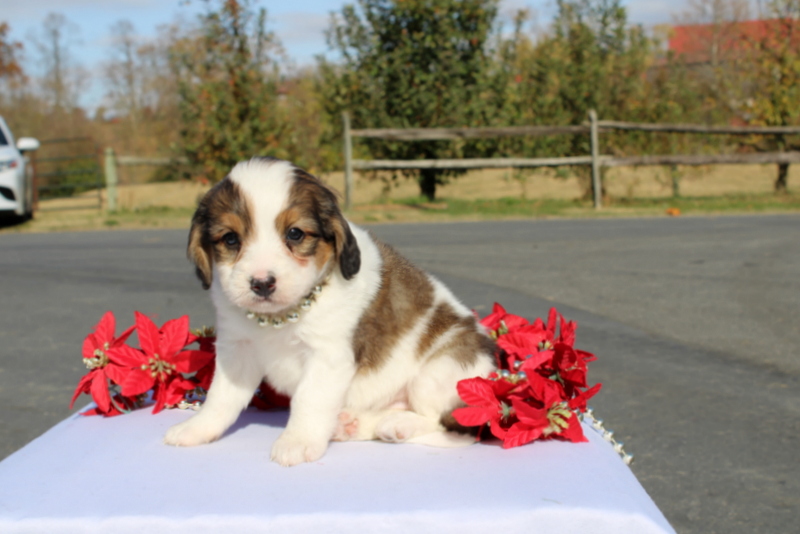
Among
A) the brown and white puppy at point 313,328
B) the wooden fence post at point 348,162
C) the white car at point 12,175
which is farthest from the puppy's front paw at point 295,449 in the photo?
the wooden fence post at point 348,162

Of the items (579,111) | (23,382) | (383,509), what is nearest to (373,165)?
(579,111)

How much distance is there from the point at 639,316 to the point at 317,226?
479 cm

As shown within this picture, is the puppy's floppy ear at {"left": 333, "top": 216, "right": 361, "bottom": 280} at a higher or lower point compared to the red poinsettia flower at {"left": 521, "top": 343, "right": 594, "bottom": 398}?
higher

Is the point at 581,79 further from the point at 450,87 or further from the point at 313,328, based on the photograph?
the point at 313,328

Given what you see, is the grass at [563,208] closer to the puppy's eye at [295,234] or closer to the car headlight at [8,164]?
the car headlight at [8,164]

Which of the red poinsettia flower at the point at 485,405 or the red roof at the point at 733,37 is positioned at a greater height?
the red roof at the point at 733,37

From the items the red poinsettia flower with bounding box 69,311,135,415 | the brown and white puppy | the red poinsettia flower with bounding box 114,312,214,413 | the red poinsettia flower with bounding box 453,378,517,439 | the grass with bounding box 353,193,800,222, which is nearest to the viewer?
the brown and white puppy

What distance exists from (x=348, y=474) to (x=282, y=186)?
1008 millimetres

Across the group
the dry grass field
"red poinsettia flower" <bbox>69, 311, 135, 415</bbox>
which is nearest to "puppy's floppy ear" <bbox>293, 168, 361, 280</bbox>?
"red poinsettia flower" <bbox>69, 311, 135, 415</bbox>

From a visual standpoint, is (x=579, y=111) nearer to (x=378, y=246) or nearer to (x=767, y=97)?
(x=767, y=97)

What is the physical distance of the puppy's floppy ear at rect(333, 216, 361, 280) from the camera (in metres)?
2.77

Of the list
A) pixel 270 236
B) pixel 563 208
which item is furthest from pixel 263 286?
pixel 563 208

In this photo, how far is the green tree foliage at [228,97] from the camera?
18.2 meters

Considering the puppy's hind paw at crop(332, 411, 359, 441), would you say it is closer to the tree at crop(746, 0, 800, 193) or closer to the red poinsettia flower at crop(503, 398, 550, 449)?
the red poinsettia flower at crop(503, 398, 550, 449)
